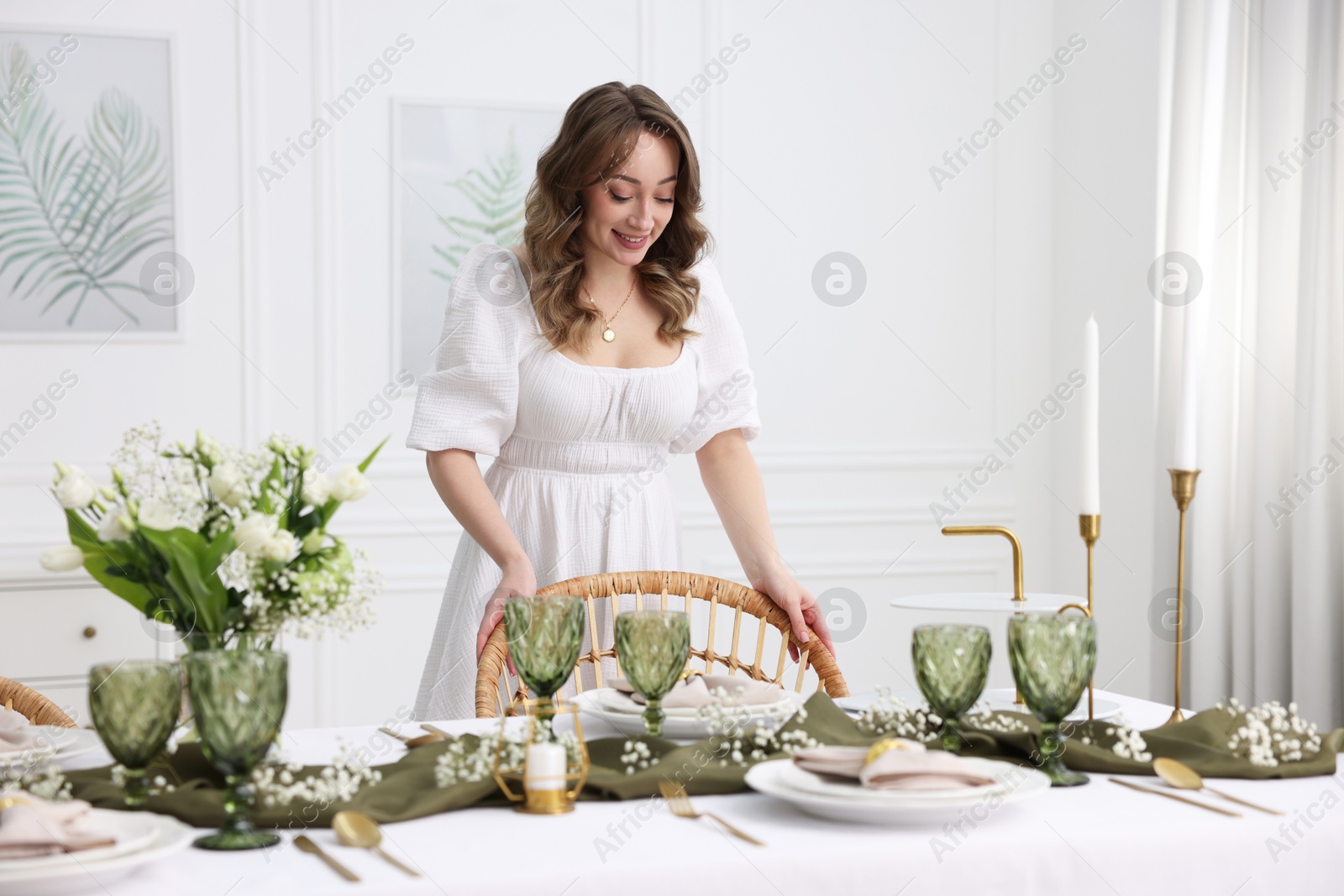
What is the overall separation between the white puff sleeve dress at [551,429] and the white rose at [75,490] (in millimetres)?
827

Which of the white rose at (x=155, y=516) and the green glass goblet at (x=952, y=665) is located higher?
the white rose at (x=155, y=516)

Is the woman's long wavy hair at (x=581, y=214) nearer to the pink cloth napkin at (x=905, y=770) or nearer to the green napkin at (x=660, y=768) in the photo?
the green napkin at (x=660, y=768)

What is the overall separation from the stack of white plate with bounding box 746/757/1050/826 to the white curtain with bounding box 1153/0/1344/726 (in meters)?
2.10

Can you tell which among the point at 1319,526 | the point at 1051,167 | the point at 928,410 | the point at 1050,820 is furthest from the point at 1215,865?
the point at 1051,167

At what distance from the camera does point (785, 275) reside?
3846 millimetres

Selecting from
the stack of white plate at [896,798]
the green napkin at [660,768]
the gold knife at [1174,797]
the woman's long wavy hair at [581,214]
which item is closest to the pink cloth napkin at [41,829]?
the green napkin at [660,768]

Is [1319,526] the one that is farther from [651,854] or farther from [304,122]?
[304,122]

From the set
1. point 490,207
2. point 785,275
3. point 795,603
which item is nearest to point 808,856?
point 795,603

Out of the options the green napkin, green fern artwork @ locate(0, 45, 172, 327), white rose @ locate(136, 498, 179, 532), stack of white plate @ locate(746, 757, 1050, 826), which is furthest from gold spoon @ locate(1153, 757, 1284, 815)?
green fern artwork @ locate(0, 45, 172, 327)

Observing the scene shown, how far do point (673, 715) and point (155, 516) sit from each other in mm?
554

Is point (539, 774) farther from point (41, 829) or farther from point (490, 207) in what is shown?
point (490, 207)

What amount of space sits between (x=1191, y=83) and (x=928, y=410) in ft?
3.99

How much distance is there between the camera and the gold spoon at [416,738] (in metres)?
1.27

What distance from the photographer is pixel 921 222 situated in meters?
3.96
